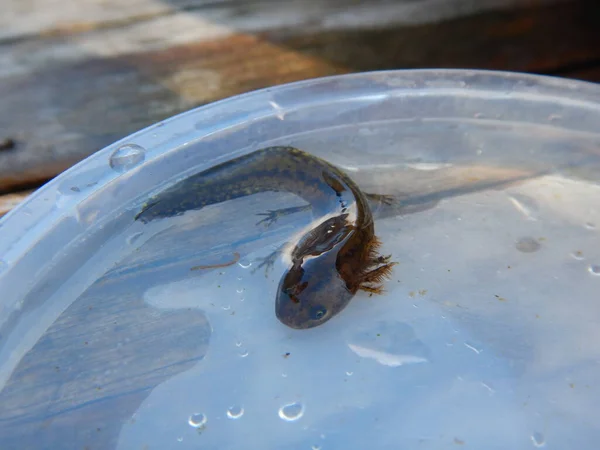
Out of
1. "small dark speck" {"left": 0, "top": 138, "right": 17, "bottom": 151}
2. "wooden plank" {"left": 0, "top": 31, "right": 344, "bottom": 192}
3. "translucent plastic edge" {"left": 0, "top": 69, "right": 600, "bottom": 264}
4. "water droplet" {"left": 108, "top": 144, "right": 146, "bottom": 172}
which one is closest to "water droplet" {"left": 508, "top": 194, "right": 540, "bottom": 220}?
"translucent plastic edge" {"left": 0, "top": 69, "right": 600, "bottom": 264}

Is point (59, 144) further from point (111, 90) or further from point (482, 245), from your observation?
point (482, 245)

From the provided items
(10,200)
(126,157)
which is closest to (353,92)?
(126,157)

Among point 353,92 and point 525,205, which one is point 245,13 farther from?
point 525,205

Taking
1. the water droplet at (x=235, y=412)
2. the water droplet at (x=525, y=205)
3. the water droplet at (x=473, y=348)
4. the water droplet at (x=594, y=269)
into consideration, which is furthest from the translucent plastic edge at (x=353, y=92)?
the water droplet at (x=473, y=348)

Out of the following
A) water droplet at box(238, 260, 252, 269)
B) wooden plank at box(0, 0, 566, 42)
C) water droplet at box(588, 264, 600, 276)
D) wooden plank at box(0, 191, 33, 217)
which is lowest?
water droplet at box(588, 264, 600, 276)

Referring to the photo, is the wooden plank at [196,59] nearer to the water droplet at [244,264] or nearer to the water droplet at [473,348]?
the water droplet at [244,264]

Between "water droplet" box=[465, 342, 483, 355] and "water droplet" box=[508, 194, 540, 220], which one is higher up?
"water droplet" box=[508, 194, 540, 220]

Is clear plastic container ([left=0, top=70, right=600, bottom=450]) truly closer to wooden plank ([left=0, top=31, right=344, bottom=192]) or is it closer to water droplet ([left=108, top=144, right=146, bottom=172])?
water droplet ([left=108, top=144, right=146, bottom=172])

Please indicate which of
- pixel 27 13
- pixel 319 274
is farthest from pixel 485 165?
pixel 27 13
